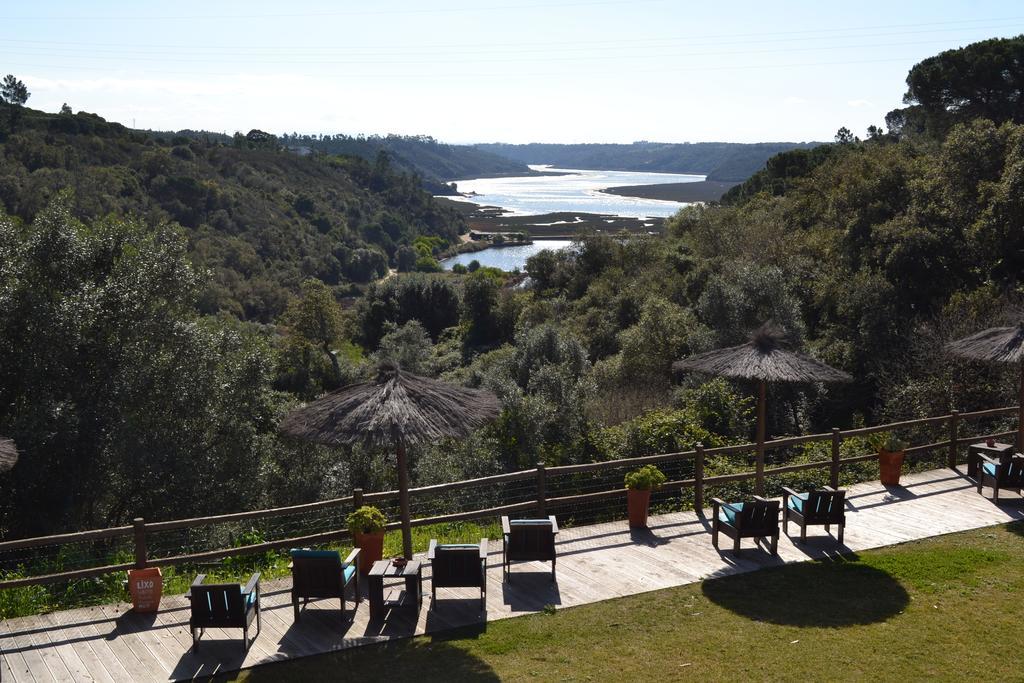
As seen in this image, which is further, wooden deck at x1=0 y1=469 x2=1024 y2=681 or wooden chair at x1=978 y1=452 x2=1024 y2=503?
wooden chair at x1=978 y1=452 x2=1024 y2=503

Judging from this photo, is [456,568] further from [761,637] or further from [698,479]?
[698,479]

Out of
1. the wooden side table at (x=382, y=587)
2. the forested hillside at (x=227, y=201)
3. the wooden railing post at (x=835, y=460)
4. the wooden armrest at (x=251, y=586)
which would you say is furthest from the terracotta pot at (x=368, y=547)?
the forested hillside at (x=227, y=201)

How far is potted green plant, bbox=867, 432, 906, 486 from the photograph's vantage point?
1207 centimetres

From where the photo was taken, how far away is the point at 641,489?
34.6 feet

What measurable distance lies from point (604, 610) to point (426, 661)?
196 centimetres

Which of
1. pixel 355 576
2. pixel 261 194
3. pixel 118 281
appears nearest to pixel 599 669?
pixel 355 576

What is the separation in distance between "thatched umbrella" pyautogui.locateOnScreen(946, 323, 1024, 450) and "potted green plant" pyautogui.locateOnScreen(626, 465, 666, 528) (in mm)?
4912

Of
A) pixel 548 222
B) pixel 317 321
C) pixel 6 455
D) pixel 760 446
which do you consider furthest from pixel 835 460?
pixel 548 222

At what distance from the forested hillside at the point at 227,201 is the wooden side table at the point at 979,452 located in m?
38.5

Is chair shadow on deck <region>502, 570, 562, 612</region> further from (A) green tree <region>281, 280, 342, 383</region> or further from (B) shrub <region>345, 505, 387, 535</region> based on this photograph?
(A) green tree <region>281, 280, 342, 383</region>

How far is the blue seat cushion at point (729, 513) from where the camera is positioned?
31.4ft

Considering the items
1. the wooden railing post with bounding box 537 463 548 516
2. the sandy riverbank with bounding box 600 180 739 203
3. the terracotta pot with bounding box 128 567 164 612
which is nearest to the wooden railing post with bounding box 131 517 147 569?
the terracotta pot with bounding box 128 567 164 612

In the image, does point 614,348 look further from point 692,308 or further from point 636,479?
point 636,479

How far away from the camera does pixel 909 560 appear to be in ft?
30.8
